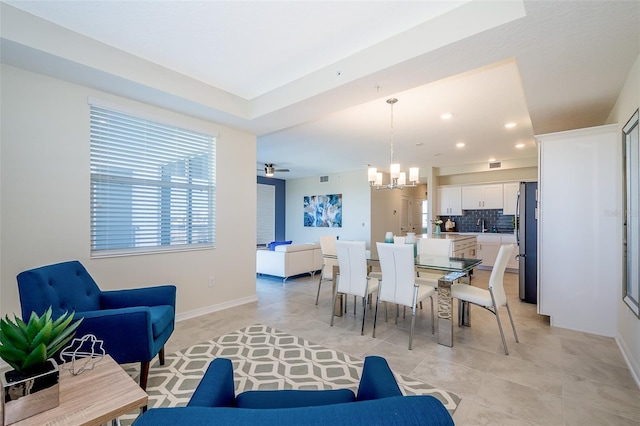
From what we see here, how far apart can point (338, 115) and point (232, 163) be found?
1623 mm

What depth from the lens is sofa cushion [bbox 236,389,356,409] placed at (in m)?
1.20

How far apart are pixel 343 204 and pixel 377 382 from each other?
24.1ft

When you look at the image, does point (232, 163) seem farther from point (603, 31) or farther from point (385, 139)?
point (603, 31)

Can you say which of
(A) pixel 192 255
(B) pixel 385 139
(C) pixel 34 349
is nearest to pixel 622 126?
(B) pixel 385 139

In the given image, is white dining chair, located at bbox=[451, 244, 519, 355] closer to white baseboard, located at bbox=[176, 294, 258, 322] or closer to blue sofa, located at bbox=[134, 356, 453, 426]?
blue sofa, located at bbox=[134, 356, 453, 426]

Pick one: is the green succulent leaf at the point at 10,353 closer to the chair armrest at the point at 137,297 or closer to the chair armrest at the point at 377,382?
the chair armrest at the point at 377,382

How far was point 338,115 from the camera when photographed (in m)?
3.92

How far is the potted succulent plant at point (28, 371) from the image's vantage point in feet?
3.37

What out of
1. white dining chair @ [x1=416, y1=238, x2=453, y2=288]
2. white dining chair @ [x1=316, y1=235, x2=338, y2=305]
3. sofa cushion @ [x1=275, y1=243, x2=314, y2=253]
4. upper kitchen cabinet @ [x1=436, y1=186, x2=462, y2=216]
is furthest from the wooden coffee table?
upper kitchen cabinet @ [x1=436, y1=186, x2=462, y2=216]

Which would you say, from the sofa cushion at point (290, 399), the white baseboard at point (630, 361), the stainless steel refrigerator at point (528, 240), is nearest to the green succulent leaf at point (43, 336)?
the sofa cushion at point (290, 399)

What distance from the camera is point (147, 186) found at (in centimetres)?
Answer: 324

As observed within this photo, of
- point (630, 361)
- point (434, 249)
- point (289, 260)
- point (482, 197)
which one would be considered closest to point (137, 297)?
point (289, 260)

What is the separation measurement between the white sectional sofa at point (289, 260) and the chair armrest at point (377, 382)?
438 cm

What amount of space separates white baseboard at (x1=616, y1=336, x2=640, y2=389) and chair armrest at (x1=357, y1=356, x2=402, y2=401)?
237cm
